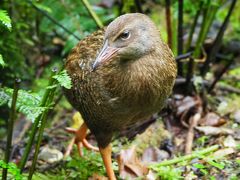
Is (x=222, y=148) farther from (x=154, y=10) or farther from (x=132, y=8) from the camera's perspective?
(x=154, y=10)

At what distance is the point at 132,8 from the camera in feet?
16.2

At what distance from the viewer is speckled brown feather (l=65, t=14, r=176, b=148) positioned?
10.9 feet

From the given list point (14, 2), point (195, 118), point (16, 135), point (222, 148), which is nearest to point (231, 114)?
point (195, 118)

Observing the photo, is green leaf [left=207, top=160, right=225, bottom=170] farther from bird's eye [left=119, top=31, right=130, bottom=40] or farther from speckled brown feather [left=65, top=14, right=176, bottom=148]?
bird's eye [left=119, top=31, right=130, bottom=40]

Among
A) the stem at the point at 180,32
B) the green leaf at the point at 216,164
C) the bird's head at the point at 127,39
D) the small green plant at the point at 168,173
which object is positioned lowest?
the green leaf at the point at 216,164

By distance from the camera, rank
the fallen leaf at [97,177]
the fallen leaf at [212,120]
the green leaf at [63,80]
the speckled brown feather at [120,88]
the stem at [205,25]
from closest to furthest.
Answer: the green leaf at [63,80] < the speckled brown feather at [120,88] < the fallen leaf at [97,177] < the fallen leaf at [212,120] < the stem at [205,25]

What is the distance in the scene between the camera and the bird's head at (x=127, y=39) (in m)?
3.12

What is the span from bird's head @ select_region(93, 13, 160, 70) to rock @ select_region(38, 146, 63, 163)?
5.35ft

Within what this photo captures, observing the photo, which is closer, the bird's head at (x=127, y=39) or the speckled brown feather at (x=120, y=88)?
the bird's head at (x=127, y=39)

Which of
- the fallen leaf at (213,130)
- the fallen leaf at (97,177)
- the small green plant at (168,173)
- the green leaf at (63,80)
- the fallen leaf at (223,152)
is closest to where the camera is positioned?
the green leaf at (63,80)

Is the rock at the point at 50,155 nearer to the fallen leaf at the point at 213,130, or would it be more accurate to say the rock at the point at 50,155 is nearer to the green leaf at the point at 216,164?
the fallen leaf at the point at 213,130

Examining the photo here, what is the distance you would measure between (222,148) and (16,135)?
86.9 inches

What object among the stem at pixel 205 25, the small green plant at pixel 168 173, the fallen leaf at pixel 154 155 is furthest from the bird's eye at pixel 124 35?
the stem at pixel 205 25

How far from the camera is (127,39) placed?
315cm
